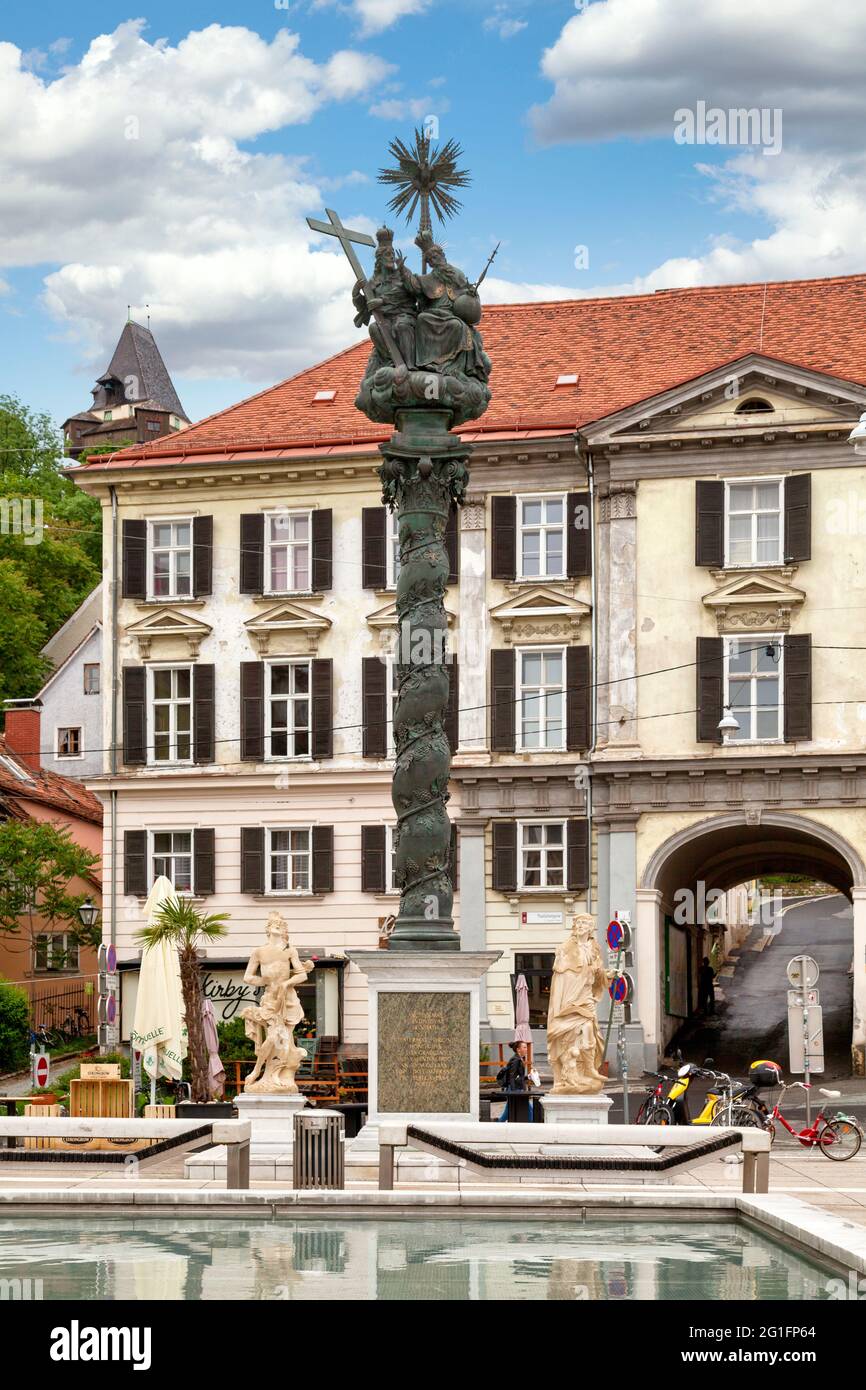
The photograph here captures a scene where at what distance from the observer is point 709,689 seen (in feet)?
145

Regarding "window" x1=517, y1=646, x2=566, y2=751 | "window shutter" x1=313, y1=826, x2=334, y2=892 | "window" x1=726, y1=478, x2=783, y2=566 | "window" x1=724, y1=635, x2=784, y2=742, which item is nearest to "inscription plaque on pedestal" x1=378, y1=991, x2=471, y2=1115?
"window" x1=724, y1=635, x2=784, y2=742

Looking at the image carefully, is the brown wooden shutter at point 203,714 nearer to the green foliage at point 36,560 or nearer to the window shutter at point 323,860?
the window shutter at point 323,860

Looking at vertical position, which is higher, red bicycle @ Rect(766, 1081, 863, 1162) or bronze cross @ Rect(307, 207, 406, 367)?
bronze cross @ Rect(307, 207, 406, 367)

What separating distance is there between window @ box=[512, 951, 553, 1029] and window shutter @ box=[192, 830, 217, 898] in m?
7.02

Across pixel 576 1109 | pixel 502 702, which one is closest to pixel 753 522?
pixel 502 702

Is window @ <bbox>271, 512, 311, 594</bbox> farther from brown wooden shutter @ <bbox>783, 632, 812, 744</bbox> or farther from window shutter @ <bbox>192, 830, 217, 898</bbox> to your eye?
brown wooden shutter @ <bbox>783, 632, 812, 744</bbox>

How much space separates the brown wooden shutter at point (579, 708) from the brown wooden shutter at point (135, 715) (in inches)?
378

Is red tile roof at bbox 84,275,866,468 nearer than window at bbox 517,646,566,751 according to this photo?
No

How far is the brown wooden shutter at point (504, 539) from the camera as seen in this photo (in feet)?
150

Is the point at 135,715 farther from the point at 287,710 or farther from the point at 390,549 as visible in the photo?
the point at 390,549

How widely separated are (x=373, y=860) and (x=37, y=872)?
9347 millimetres

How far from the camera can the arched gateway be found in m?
42.6

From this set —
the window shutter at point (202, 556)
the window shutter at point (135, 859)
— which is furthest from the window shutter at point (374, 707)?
the window shutter at point (135, 859)
